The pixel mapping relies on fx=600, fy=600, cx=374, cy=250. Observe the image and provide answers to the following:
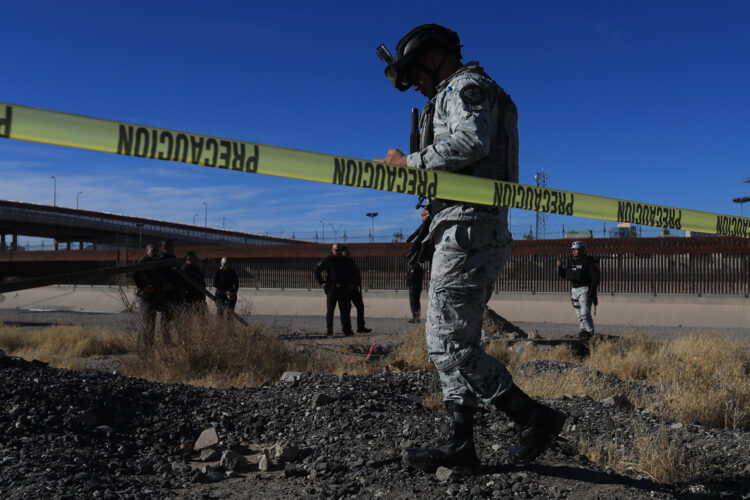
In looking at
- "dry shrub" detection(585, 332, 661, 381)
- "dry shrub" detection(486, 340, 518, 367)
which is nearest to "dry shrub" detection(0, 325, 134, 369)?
"dry shrub" detection(486, 340, 518, 367)

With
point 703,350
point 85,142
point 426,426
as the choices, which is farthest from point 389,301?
point 85,142

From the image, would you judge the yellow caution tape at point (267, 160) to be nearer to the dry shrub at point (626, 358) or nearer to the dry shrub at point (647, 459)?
the dry shrub at point (647, 459)

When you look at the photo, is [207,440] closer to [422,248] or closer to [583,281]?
[422,248]

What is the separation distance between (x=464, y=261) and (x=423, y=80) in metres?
1.04

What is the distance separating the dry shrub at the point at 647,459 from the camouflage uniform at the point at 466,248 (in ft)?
2.83

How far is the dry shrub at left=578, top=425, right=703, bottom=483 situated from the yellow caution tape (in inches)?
51.1

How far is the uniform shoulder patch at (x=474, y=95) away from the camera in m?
2.83

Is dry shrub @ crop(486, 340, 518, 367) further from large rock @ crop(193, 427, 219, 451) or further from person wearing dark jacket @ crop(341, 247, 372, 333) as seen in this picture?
person wearing dark jacket @ crop(341, 247, 372, 333)

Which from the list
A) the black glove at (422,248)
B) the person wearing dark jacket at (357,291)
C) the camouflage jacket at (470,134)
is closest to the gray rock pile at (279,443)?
the black glove at (422,248)

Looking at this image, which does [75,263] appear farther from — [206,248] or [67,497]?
[67,497]

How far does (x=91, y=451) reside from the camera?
344 cm

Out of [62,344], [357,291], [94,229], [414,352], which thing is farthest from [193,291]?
[94,229]

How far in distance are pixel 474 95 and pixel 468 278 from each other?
0.86 meters

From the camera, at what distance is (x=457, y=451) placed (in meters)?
2.79
